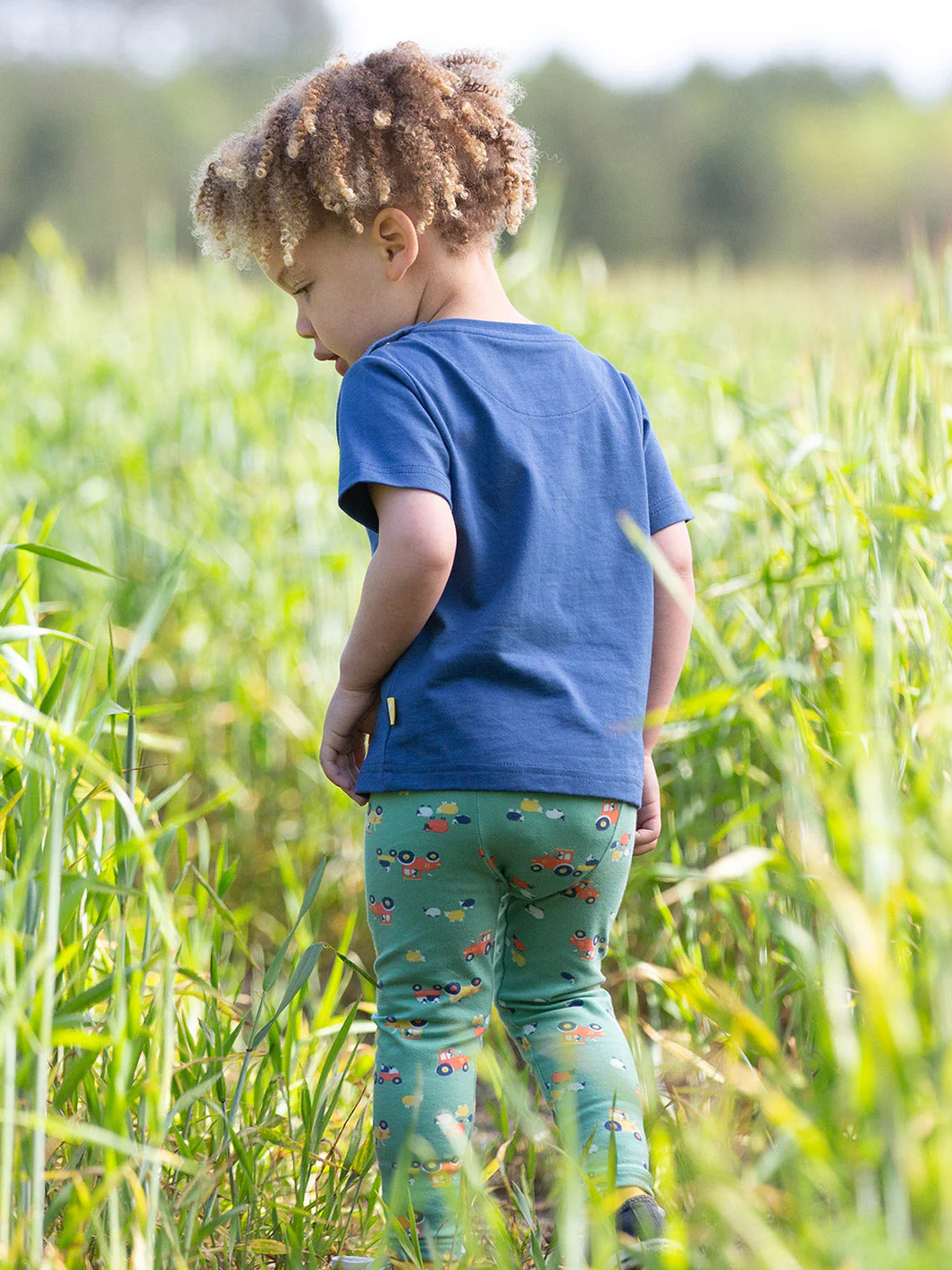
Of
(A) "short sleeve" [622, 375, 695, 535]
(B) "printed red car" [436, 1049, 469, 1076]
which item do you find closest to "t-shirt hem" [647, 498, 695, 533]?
(A) "short sleeve" [622, 375, 695, 535]

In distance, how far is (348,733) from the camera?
1.14 meters

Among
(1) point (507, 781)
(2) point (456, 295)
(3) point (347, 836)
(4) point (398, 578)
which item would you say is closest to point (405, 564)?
(4) point (398, 578)

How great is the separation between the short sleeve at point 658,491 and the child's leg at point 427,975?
0.36 m

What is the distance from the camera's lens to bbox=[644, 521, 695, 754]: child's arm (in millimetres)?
1204

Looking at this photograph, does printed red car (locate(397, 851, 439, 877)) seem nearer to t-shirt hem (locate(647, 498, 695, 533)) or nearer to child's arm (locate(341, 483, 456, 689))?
child's arm (locate(341, 483, 456, 689))

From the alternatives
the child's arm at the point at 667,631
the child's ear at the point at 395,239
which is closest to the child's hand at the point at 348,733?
the child's arm at the point at 667,631

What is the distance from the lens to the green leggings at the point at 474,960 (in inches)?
40.7

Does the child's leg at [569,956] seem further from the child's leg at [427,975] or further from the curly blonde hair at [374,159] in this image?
the curly blonde hair at [374,159]

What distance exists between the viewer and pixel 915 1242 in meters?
0.57

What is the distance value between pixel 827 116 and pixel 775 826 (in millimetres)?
35891

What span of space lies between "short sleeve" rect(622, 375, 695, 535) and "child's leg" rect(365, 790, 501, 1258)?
0.36 m

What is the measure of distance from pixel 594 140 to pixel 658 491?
1198 inches

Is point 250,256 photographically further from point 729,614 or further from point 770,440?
point 770,440

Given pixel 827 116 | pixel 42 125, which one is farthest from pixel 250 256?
pixel 827 116
